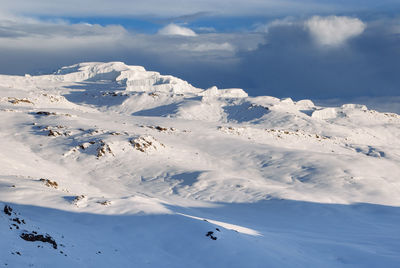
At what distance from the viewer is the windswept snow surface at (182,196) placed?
21.8 metres

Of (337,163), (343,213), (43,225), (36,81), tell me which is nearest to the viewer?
(43,225)

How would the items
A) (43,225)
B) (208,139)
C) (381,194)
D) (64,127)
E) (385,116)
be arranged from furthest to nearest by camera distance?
(385,116)
(208,139)
(64,127)
(381,194)
(43,225)

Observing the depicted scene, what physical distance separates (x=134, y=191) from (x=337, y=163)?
2628 cm

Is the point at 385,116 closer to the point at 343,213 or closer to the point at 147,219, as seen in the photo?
the point at 343,213

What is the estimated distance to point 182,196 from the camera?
40.3m

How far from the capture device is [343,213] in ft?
123

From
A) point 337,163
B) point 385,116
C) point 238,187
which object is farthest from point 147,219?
point 385,116

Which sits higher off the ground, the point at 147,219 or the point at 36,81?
the point at 36,81

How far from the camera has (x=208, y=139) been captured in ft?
209

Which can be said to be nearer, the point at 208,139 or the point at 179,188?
the point at 179,188

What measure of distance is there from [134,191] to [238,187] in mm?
10441

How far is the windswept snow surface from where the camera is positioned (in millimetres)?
21797

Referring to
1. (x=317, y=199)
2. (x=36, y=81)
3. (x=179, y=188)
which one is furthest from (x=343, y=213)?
(x=36, y=81)

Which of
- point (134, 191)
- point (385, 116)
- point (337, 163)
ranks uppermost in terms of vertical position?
point (385, 116)
